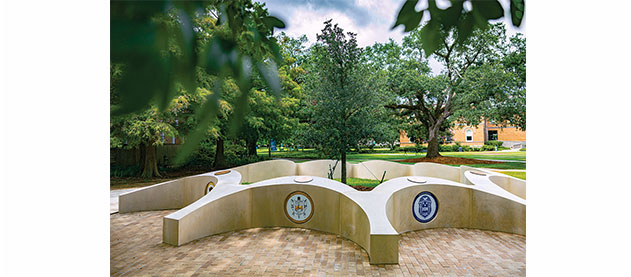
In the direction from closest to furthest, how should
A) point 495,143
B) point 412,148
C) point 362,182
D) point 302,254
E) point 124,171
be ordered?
point 302,254, point 124,171, point 495,143, point 412,148, point 362,182

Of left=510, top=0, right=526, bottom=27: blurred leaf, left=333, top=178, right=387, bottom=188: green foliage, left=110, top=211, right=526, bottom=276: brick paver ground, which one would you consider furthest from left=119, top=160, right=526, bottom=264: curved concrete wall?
left=510, top=0, right=526, bottom=27: blurred leaf

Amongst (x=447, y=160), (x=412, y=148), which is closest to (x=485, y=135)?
(x=447, y=160)

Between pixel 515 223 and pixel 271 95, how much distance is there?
4737 mm

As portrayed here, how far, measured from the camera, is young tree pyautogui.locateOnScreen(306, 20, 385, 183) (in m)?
5.38

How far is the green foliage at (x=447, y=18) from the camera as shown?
0.38 meters

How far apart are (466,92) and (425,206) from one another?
254cm

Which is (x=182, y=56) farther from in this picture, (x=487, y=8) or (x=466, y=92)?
(x=466, y=92)

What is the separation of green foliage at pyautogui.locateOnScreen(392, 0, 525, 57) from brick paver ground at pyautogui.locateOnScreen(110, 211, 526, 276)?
9.10 feet

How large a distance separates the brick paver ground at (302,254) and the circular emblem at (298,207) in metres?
0.18

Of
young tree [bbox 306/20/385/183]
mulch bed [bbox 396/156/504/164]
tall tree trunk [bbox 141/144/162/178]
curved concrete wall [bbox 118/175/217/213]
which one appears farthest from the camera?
mulch bed [bbox 396/156/504/164]

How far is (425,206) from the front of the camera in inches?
170

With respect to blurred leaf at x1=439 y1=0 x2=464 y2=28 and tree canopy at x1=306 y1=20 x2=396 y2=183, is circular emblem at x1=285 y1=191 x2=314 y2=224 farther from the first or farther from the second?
blurred leaf at x1=439 y1=0 x2=464 y2=28

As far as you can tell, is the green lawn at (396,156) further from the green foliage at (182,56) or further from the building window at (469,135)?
the green foliage at (182,56)

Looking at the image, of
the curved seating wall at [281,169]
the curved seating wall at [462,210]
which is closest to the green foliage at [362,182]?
the curved seating wall at [281,169]
